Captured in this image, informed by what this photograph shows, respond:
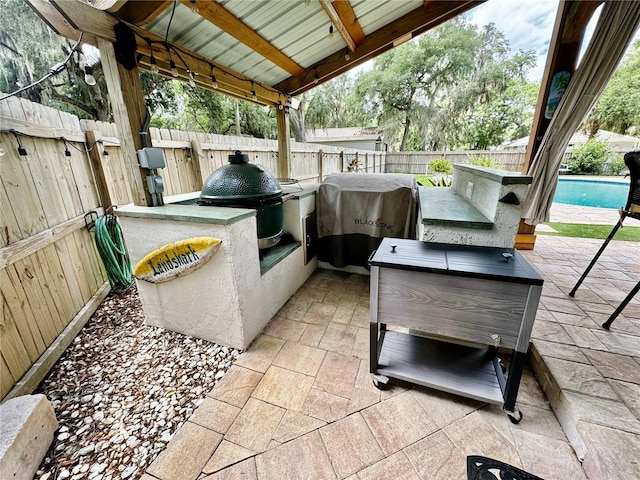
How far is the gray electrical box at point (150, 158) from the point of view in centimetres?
190

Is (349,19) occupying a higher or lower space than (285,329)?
higher

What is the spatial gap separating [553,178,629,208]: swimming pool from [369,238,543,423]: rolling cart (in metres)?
9.56

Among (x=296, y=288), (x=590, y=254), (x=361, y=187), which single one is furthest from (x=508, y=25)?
(x=296, y=288)

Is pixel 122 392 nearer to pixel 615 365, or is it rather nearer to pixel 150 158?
pixel 150 158

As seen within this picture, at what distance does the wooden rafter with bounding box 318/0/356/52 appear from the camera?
206 cm

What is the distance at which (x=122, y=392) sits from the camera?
1.70 m

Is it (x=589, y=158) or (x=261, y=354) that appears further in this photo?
(x=589, y=158)

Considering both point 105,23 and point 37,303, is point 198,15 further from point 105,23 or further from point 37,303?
point 37,303

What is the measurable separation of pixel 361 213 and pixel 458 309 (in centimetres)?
169

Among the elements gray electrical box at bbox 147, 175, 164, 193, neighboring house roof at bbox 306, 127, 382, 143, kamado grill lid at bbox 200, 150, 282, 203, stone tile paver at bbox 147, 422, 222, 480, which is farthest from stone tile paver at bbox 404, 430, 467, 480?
neighboring house roof at bbox 306, 127, 382, 143

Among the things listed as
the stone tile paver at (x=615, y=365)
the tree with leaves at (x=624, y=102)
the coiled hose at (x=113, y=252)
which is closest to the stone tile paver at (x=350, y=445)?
the stone tile paver at (x=615, y=365)

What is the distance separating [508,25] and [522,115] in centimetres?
538

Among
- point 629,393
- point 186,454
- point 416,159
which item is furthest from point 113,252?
point 416,159

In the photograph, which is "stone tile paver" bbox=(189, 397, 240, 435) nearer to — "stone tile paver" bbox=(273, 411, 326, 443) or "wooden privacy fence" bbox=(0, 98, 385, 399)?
"stone tile paver" bbox=(273, 411, 326, 443)
